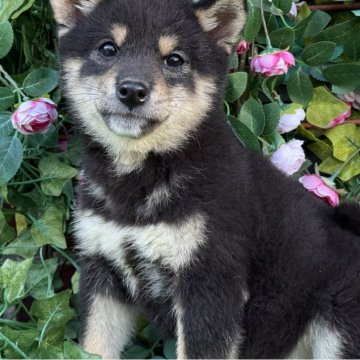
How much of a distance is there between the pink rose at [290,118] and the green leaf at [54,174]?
Result: 1.11m

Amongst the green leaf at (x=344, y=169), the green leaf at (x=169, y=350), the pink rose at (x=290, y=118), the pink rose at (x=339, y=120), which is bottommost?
the green leaf at (x=169, y=350)

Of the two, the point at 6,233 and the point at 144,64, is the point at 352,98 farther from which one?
the point at 6,233

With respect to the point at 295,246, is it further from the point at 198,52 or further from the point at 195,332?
the point at 198,52

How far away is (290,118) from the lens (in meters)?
3.46

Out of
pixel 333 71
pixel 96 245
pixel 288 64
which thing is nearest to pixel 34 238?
pixel 96 245

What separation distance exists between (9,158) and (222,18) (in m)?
1.20

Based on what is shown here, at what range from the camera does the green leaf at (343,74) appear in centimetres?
352

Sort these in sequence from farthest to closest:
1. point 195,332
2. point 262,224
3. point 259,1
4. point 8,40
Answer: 1. point 259,1
2. point 8,40
3. point 262,224
4. point 195,332

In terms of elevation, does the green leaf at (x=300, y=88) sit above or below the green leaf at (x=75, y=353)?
above

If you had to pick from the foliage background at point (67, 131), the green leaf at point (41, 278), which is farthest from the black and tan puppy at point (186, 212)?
the green leaf at point (41, 278)

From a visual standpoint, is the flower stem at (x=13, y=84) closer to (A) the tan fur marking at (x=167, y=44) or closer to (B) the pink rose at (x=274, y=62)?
(A) the tan fur marking at (x=167, y=44)

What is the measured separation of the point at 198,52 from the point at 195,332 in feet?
3.96

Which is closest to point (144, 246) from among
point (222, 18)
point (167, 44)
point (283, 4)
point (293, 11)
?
point (167, 44)

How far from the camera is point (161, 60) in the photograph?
2799 millimetres
